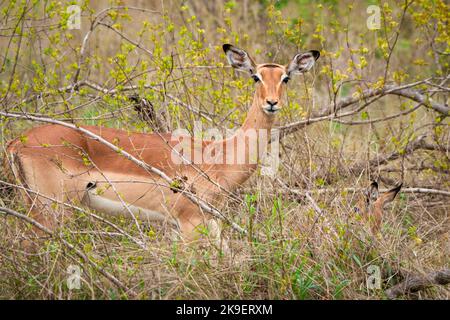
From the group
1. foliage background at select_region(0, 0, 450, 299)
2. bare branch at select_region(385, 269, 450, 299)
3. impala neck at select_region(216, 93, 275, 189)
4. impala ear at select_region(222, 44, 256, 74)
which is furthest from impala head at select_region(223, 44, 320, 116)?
bare branch at select_region(385, 269, 450, 299)

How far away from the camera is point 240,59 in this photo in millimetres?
6781

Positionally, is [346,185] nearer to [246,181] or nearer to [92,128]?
[246,181]

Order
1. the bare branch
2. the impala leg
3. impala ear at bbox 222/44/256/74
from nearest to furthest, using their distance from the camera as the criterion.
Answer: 1. the bare branch
2. the impala leg
3. impala ear at bbox 222/44/256/74

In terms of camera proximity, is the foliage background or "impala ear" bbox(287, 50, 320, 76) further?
"impala ear" bbox(287, 50, 320, 76)

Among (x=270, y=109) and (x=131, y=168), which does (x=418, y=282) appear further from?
(x=131, y=168)

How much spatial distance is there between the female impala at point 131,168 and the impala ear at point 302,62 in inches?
6.1

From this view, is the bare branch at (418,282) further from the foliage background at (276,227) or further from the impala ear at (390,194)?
the impala ear at (390,194)

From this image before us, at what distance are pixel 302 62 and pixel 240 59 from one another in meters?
0.57

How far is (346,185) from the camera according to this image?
20.9 feet

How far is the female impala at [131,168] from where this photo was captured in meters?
6.13

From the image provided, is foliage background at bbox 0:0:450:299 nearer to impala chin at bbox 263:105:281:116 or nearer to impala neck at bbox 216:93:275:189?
impala neck at bbox 216:93:275:189

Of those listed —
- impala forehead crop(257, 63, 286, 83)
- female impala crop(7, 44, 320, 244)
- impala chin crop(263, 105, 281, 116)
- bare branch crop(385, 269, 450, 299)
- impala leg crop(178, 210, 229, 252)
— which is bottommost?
bare branch crop(385, 269, 450, 299)

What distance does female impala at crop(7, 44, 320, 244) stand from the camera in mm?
6129
